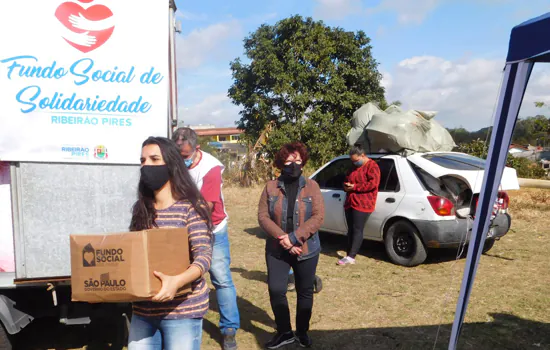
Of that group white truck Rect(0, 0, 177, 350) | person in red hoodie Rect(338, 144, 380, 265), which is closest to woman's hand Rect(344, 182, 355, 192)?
person in red hoodie Rect(338, 144, 380, 265)

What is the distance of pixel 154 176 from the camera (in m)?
2.42

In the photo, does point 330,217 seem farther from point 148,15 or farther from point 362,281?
point 148,15

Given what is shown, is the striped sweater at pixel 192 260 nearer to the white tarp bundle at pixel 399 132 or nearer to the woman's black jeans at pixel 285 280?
the woman's black jeans at pixel 285 280

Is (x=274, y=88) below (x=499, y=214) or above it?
above

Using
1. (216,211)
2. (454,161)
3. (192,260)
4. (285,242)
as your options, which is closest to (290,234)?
(285,242)

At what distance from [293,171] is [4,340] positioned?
2.65 m

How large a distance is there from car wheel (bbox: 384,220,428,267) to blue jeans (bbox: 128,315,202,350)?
4.84 m

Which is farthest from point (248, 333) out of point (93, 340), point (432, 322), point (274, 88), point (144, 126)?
point (274, 88)

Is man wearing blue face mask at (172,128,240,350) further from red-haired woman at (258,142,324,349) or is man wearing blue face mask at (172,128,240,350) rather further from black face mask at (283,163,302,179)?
black face mask at (283,163,302,179)

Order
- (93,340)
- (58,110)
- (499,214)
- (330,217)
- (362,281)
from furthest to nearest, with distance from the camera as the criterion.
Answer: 1. (330,217)
2. (499,214)
3. (362,281)
4. (93,340)
5. (58,110)

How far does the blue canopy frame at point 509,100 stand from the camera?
2.49 metres

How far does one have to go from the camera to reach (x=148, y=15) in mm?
3486

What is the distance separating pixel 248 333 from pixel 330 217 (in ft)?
11.5

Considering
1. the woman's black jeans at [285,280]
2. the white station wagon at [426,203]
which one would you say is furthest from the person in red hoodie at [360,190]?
the woman's black jeans at [285,280]
